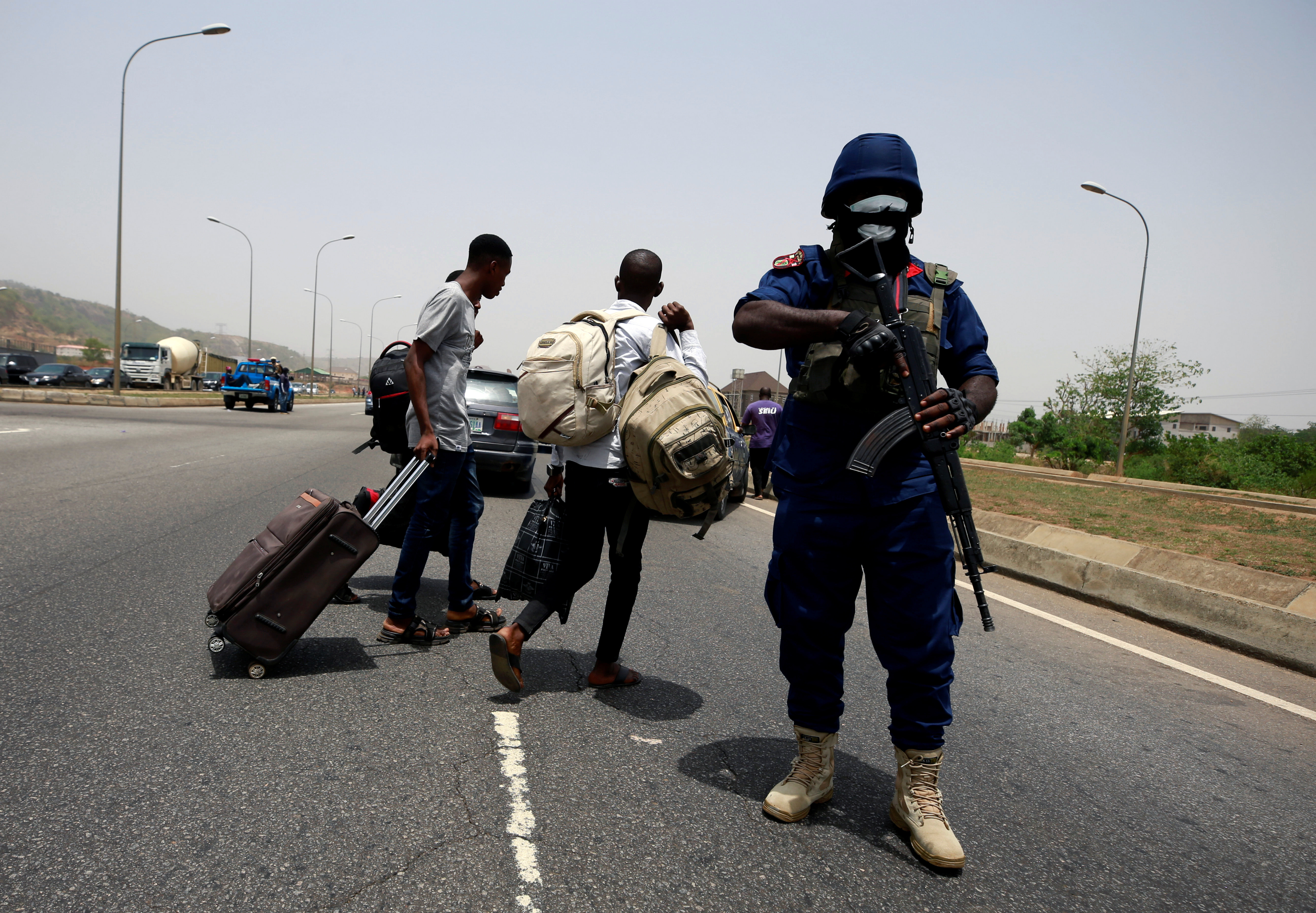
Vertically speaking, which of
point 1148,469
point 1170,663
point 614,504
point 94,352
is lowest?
point 1170,663

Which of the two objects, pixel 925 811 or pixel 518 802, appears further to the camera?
pixel 518 802

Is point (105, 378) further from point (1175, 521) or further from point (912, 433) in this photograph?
point (912, 433)

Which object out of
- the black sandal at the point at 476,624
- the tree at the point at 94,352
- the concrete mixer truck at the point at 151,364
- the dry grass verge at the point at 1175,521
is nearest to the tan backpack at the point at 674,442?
the black sandal at the point at 476,624

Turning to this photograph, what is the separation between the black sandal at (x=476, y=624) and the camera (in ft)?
15.1

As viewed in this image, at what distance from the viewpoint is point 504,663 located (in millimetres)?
3418

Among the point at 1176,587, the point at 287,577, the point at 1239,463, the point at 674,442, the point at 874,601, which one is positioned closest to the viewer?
the point at 874,601

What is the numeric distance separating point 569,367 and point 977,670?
283cm

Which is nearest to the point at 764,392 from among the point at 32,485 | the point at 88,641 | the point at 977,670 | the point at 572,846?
the point at 977,670

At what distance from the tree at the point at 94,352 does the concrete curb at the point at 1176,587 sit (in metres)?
111

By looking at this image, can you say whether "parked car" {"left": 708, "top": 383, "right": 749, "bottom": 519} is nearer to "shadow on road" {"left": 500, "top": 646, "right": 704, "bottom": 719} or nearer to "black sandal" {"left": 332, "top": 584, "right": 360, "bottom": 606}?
"black sandal" {"left": 332, "top": 584, "right": 360, "bottom": 606}

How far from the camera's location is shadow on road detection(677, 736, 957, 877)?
264 centimetres

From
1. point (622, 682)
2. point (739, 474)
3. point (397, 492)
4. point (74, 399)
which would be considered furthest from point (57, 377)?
point (622, 682)

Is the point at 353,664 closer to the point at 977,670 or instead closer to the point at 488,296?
the point at 488,296

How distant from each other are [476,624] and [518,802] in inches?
81.3
